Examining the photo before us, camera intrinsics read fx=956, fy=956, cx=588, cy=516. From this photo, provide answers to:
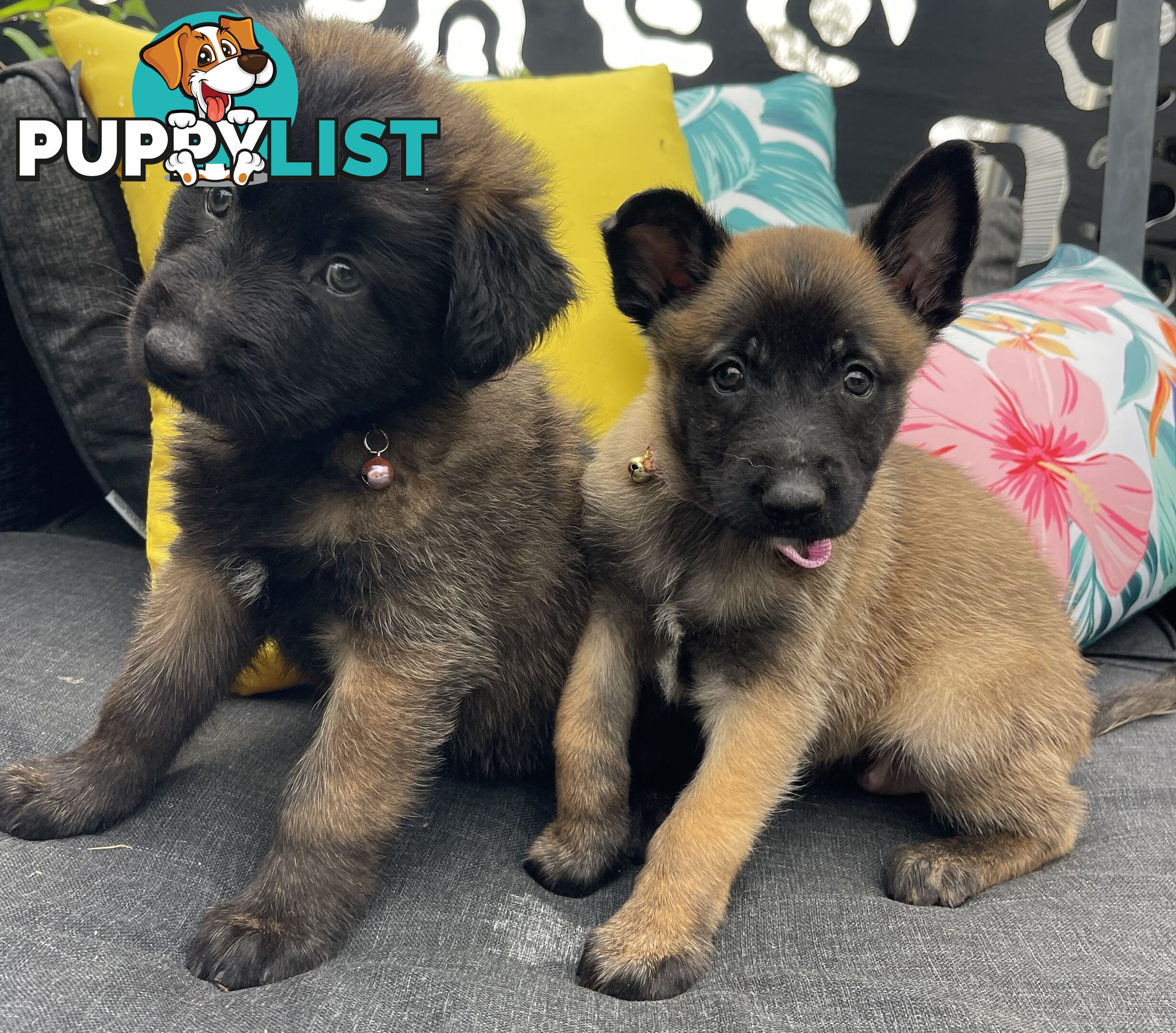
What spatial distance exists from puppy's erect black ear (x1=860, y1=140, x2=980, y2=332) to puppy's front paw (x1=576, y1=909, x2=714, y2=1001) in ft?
4.28

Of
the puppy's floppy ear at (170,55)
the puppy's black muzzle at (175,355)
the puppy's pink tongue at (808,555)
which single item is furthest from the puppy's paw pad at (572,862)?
the puppy's floppy ear at (170,55)

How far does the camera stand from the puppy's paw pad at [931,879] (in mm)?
1759

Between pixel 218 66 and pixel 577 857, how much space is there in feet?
5.45

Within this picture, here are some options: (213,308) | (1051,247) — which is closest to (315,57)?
Result: (213,308)

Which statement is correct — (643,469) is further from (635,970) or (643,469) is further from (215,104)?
(215,104)

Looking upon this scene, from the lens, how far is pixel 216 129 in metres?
1.76

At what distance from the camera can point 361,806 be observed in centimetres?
162

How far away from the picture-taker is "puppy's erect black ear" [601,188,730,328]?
183cm

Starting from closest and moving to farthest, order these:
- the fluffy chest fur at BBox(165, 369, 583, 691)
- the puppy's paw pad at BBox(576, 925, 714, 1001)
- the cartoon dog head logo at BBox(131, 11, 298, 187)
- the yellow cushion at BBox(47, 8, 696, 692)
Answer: the puppy's paw pad at BBox(576, 925, 714, 1001)
the cartoon dog head logo at BBox(131, 11, 298, 187)
the fluffy chest fur at BBox(165, 369, 583, 691)
the yellow cushion at BBox(47, 8, 696, 692)

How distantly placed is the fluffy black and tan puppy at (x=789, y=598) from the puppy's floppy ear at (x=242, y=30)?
0.75 metres

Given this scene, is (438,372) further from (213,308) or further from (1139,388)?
(1139,388)

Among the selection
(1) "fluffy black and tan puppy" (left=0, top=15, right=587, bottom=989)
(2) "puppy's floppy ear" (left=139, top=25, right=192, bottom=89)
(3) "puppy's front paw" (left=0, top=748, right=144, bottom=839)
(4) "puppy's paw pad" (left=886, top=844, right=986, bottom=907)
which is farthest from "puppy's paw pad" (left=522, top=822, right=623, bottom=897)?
(2) "puppy's floppy ear" (left=139, top=25, right=192, bottom=89)

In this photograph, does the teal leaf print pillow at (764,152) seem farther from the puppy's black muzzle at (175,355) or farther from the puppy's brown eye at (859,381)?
the puppy's black muzzle at (175,355)

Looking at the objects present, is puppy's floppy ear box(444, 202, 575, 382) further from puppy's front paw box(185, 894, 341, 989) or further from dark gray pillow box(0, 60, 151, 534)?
dark gray pillow box(0, 60, 151, 534)
